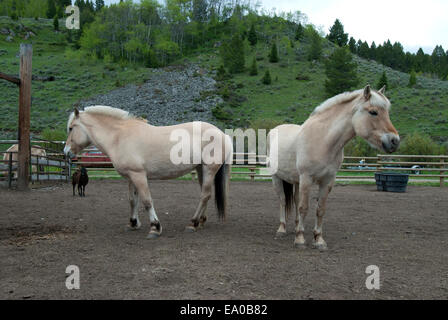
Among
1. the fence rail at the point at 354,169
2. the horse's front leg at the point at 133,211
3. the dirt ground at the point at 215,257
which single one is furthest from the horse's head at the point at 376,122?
the fence rail at the point at 354,169

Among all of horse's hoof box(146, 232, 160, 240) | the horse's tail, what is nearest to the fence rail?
the horse's tail

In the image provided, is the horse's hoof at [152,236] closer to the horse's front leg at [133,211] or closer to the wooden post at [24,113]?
the horse's front leg at [133,211]

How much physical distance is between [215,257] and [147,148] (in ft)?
7.14

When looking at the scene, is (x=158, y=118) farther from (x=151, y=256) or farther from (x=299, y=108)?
(x=151, y=256)

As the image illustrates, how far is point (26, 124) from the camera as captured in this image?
10.2m

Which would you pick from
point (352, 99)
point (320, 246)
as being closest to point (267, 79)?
point (352, 99)

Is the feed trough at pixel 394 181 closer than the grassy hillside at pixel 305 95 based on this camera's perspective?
Yes

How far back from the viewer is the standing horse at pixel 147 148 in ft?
16.8

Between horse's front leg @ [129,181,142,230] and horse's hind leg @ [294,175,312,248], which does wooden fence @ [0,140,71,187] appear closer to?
horse's front leg @ [129,181,142,230]

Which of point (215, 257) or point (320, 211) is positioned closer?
point (215, 257)

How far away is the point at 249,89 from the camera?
60.2 metres

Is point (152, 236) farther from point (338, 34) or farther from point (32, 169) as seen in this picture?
point (338, 34)

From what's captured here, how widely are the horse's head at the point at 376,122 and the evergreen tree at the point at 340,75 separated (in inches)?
2070

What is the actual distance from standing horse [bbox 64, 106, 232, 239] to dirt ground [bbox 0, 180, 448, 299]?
746mm
